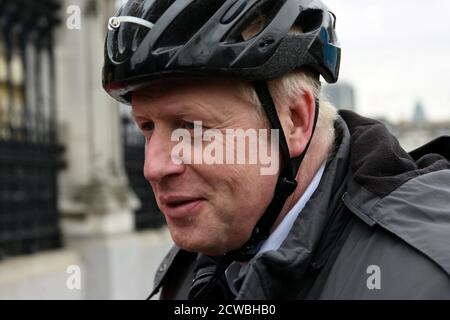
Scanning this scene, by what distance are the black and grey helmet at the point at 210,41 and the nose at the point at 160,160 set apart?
0.18m

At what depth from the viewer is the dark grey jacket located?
1.51 m

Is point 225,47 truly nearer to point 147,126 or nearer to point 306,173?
point 147,126

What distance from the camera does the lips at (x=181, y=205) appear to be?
1.82m

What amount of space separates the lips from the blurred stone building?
5394 mm

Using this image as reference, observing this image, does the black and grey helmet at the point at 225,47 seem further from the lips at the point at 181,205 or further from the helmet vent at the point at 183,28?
the lips at the point at 181,205

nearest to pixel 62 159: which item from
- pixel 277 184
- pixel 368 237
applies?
pixel 277 184

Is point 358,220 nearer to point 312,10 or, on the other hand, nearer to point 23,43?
point 312,10

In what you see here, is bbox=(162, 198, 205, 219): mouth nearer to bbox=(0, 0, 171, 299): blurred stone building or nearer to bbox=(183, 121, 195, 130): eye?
bbox=(183, 121, 195, 130): eye

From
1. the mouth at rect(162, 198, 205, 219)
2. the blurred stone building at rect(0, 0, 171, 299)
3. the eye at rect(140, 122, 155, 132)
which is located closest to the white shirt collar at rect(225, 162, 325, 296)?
the mouth at rect(162, 198, 205, 219)

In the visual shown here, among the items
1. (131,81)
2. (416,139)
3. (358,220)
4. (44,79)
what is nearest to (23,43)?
(44,79)

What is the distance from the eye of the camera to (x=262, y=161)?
1.86 metres

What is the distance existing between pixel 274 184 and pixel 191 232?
28 cm

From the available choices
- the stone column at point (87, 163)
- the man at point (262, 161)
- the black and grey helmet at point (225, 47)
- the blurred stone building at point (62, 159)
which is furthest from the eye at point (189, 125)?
the stone column at point (87, 163)

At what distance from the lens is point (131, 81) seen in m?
1.90
